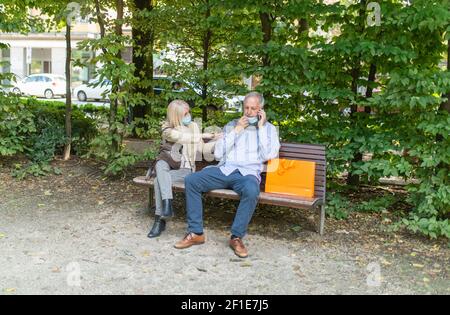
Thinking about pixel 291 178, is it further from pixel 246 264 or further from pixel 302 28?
pixel 302 28

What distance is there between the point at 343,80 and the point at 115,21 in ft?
10.5

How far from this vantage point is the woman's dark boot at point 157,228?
499 centimetres

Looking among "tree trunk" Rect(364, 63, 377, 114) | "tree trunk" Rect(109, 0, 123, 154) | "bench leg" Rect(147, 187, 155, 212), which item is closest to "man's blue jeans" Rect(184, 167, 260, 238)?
"bench leg" Rect(147, 187, 155, 212)

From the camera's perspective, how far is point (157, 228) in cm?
502

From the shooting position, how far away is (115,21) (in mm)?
6941

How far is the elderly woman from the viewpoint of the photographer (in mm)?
5004

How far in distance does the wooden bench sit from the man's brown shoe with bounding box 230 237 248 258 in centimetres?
41

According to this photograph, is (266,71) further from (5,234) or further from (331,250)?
(5,234)

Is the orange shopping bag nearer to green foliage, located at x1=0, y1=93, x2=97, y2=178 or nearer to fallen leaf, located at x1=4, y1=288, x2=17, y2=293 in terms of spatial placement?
fallen leaf, located at x1=4, y1=288, x2=17, y2=293

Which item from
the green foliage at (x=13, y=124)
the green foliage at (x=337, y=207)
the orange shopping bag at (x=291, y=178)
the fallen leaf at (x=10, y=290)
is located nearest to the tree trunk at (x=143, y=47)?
the green foliage at (x=13, y=124)

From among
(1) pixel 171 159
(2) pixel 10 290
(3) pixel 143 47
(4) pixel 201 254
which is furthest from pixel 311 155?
(3) pixel 143 47
